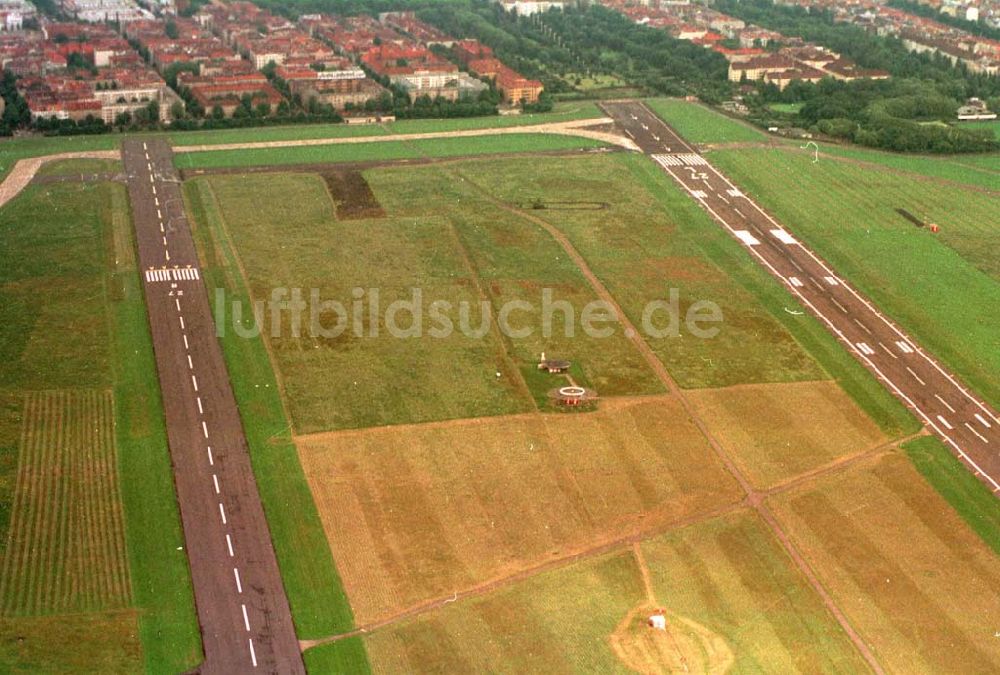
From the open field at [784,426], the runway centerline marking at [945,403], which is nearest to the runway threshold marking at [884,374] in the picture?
the runway centerline marking at [945,403]

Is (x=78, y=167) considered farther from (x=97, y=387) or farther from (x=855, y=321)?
(x=855, y=321)

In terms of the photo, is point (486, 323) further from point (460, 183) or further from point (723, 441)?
point (460, 183)

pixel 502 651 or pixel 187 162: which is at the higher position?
pixel 502 651

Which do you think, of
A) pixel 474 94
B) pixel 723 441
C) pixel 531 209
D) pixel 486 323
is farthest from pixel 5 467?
pixel 474 94

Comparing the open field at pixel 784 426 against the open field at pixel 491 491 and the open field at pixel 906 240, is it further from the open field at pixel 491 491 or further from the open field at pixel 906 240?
the open field at pixel 906 240

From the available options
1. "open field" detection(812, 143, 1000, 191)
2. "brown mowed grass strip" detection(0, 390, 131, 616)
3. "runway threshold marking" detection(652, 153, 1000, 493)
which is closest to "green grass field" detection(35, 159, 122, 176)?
"brown mowed grass strip" detection(0, 390, 131, 616)
